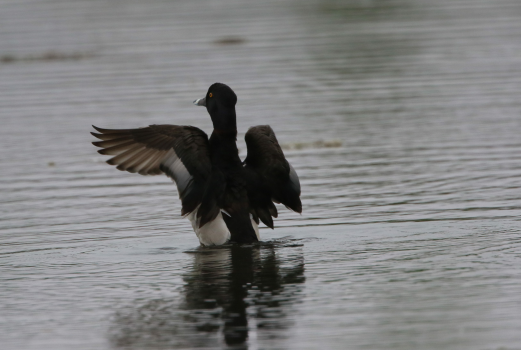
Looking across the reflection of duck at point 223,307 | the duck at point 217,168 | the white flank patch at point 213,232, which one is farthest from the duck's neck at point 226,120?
the reflection of duck at point 223,307

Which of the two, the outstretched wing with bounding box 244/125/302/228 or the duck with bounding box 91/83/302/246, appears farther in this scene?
the outstretched wing with bounding box 244/125/302/228

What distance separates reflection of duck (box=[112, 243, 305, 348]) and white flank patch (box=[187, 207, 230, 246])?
1.43ft

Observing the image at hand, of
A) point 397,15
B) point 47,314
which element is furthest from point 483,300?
point 397,15

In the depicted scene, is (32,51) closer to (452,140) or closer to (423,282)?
(452,140)

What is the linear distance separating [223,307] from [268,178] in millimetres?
2370

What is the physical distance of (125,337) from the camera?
5.59 m

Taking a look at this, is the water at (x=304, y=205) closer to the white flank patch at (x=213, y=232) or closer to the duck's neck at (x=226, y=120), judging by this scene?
the white flank patch at (x=213, y=232)

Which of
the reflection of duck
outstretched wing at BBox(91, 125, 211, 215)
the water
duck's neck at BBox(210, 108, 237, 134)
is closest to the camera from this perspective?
the reflection of duck

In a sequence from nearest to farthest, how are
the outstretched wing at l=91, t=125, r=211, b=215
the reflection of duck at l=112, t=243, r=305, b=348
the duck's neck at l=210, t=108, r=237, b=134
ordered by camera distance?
the reflection of duck at l=112, t=243, r=305, b=348, the outstretched wing at l=91, t=125, r=211, b=215, the duck's neck at l=210, t=108, r=237, b=134

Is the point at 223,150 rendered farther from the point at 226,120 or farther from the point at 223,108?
the point at 223,108

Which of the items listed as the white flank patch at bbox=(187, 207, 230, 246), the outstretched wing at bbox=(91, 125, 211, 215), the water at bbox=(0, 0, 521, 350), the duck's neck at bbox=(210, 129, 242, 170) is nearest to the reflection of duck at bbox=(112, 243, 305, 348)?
the water at bbox=(0, 0, 521, 350)

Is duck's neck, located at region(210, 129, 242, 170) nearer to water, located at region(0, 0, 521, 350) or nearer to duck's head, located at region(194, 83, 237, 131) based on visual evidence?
duck's head, located at region(194, 83, 237, 131)

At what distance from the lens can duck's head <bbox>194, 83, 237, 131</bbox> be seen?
324 inches

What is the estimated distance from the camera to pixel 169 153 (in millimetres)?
8344
